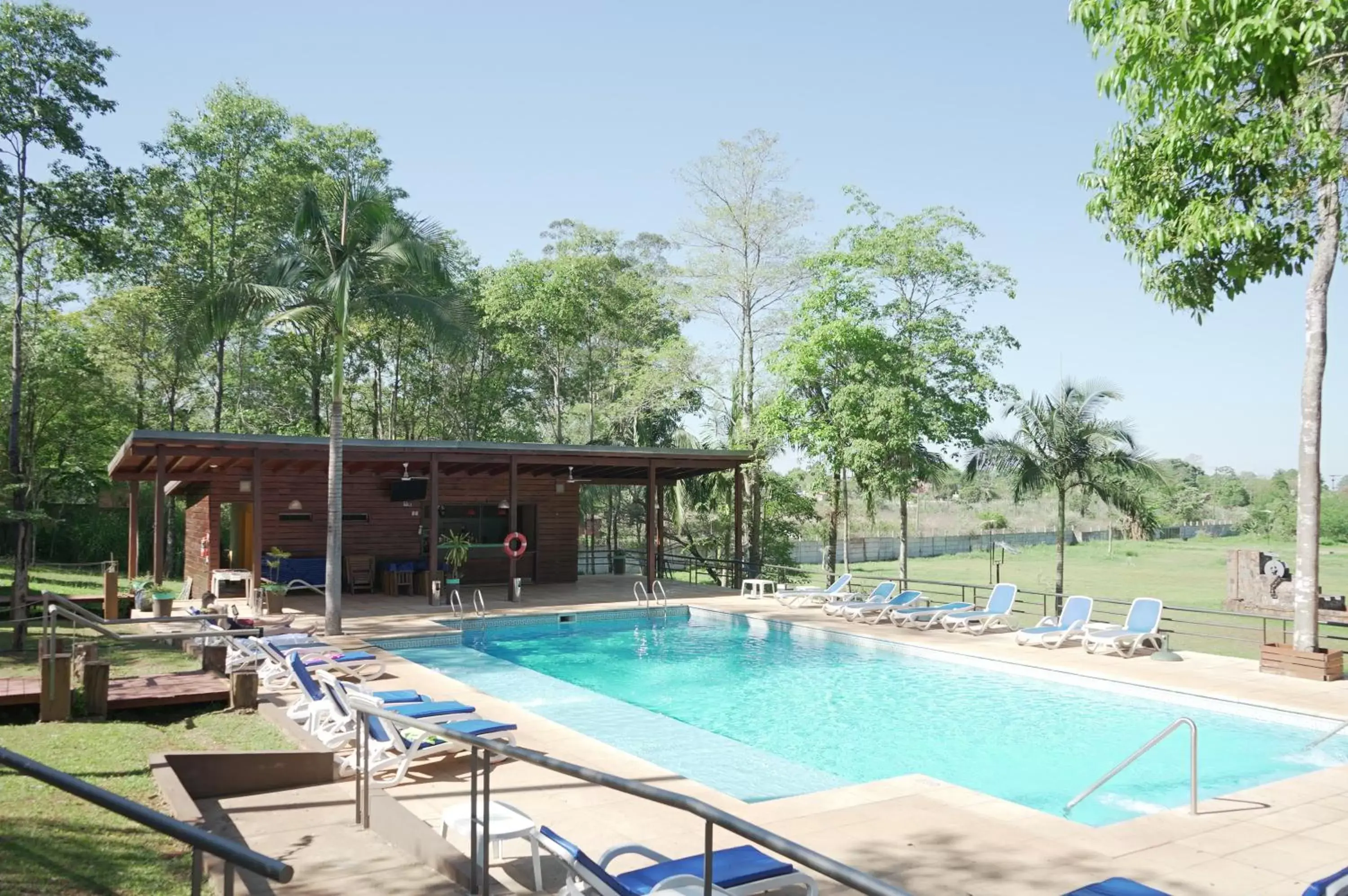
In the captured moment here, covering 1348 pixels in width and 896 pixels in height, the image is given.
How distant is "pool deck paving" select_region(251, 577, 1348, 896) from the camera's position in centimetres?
505

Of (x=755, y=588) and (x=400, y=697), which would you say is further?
(x=755, y=588)

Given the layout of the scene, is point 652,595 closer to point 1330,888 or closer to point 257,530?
point 257,530

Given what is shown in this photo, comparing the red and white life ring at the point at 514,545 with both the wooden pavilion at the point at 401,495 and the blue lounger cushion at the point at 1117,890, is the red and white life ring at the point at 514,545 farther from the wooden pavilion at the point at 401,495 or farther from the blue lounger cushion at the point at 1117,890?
→ the blue lounger cushion at the point at 1117,890

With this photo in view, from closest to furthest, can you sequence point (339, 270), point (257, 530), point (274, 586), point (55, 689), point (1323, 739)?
point (55, 689), point (1323, 739), point (339, 270), point (257, 530), point (274, 586)

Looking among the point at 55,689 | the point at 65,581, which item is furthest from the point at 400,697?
the point at 65,581

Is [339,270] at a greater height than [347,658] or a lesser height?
greater

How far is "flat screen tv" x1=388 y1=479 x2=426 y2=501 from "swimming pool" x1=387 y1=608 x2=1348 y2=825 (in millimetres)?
5709

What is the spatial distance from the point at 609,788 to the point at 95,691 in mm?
6408

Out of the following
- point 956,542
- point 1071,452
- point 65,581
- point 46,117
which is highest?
point 46,117

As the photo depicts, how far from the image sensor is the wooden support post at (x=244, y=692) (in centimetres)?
870

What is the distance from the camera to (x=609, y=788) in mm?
3914

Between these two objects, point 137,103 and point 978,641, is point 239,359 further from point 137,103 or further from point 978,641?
point 978,641

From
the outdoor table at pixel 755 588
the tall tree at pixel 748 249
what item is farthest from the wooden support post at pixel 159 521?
the tall tree at pixel 748 249

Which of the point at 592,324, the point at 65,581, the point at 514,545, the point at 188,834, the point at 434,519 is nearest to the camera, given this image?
the point at 188,834
